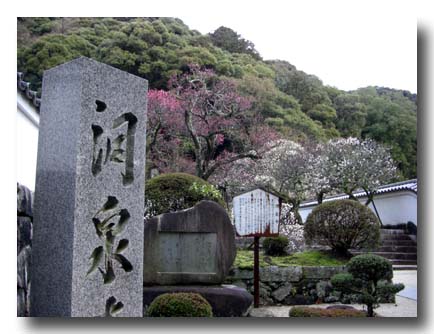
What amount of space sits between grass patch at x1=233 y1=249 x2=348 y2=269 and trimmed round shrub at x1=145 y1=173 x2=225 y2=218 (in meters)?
0.97

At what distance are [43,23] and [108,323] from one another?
306 centimetres

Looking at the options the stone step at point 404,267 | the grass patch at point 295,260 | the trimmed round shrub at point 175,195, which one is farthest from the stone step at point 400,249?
the trimmed round shrub at point 175,195

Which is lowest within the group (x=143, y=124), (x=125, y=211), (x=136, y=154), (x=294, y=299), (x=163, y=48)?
(x=294, y=299)

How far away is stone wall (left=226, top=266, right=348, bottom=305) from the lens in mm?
6527

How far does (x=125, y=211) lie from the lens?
3963mm

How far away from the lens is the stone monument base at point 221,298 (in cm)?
537

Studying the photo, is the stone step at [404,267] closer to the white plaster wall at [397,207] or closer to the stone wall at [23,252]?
the white plaster wall at [397,207]

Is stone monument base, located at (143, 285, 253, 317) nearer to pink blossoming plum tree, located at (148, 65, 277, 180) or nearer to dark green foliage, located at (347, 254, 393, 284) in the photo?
dark green foliage, located at (347, 254, 393, 284)

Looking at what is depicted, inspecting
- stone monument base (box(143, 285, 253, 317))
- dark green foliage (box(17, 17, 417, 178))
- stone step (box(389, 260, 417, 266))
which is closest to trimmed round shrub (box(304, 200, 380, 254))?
dark green foliage (box(17, 17, 417, 178))

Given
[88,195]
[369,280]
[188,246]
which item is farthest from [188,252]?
[88,195]

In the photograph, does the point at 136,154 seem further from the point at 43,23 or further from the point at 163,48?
the point at 163,48

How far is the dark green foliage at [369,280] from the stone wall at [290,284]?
1203 millimetres

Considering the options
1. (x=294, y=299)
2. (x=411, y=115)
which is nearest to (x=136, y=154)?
(x=411, y=115)

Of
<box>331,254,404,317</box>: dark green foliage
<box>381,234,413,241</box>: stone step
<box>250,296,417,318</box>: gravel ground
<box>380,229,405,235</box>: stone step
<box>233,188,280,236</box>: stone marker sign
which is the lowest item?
<box>250,296,417,318</box>: gravel ground
